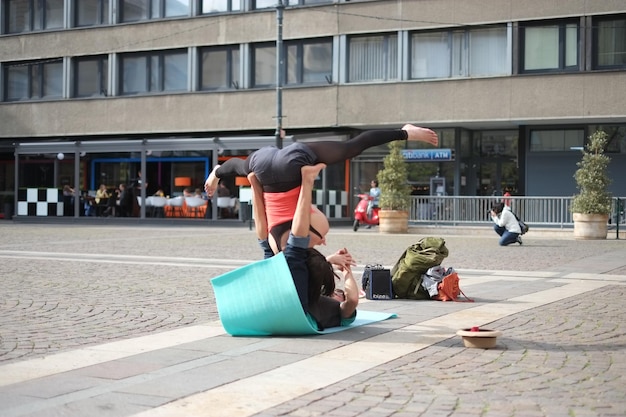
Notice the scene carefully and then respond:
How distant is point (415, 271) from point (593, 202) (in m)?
16.3

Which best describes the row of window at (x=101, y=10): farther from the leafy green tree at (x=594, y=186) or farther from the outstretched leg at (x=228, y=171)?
the outstretched leg at (x=228, y=171)

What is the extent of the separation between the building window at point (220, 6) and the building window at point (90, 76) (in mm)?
5452

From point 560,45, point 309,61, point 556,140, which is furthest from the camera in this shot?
point 309,61

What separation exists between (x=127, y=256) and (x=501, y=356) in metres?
11.8

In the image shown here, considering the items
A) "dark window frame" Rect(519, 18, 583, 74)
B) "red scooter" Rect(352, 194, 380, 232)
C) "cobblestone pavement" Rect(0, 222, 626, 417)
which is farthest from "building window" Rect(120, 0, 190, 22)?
"cobblestone pavement" Rect(0, 222, 626, 417)

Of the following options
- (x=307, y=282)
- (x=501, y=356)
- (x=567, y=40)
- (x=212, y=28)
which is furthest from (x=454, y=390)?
(x=212, y=28)

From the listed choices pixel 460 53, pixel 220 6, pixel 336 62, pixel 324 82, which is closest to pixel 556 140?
pixel 460 53

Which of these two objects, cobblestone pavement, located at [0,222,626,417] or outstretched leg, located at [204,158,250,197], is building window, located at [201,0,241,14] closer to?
cobblestone pavement, located at [0,222,626,417]

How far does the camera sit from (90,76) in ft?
133

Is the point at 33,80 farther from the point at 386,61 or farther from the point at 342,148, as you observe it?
the point at 342,148

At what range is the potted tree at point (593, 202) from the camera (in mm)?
25797

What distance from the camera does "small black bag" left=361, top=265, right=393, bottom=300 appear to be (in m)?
10.9

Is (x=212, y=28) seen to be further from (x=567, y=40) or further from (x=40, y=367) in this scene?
(x=40, y=367)

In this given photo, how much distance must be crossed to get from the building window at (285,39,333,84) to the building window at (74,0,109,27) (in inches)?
366
